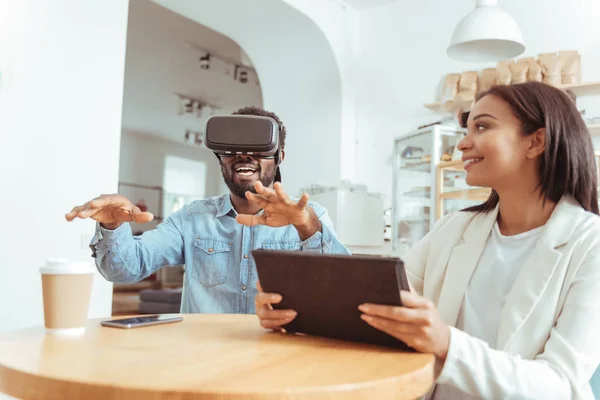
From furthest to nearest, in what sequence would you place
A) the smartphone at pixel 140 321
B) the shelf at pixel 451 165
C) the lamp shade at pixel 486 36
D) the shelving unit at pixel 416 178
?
the shelving unit at pixel 416 178
the shelf at pixel 451 165
the lamp shade at pixel 486 36
the smartphone at pixel 140 321

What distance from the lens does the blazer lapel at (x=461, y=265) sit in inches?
50.0

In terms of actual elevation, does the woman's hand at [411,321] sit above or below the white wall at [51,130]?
below

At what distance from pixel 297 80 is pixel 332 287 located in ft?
13.9

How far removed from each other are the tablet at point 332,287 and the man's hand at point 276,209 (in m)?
0.21

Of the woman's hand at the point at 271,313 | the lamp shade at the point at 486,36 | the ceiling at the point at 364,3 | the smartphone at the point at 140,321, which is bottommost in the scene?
the smartphone at the point at 140,321

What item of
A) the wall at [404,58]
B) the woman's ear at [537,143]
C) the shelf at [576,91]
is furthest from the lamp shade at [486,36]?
the woman's ear at [537,143]

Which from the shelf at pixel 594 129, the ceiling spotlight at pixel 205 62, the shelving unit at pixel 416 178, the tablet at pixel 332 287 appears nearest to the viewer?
the tablet at pixel 332 287

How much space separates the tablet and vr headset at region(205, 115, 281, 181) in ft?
1.23

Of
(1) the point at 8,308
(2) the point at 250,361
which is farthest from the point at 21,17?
(2) the point at 250,361

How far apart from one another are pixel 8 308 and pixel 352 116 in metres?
3.28

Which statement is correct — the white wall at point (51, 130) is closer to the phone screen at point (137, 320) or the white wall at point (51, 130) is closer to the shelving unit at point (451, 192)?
the phone screen at point (137, 320)

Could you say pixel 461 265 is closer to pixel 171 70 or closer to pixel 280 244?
pixel 280 244

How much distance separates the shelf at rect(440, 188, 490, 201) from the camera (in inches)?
150

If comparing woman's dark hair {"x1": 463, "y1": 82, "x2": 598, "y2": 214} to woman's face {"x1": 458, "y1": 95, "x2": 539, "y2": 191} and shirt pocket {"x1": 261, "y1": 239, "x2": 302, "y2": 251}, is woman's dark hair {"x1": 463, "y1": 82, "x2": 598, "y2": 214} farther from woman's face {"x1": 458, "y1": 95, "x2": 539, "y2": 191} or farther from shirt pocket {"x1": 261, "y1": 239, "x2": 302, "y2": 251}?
shirt pocket {"x1": 261, "y1": 239, "x2": 302, "y2": 251}
